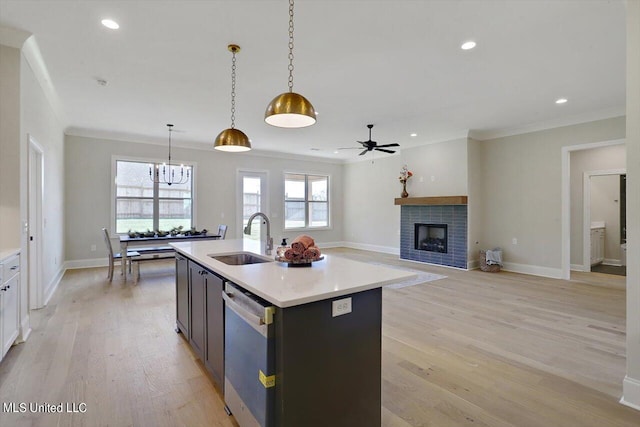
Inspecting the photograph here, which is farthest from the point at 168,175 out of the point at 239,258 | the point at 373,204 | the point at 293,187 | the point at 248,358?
the point at 248,358

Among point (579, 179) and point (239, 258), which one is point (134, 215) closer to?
point (239, 258)

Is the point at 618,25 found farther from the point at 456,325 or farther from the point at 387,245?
the point at 387,245

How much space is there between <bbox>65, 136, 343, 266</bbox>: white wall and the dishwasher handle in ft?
19.7

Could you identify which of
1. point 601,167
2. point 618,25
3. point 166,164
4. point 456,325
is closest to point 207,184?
point 166,164

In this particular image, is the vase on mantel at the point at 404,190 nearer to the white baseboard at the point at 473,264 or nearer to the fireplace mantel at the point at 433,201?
the fireplace mantel at the point at 433,201

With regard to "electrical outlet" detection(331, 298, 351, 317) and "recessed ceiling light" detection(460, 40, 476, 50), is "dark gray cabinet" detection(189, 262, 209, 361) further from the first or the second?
"recessed ceiling light" detection(460, 40, 476, 50)

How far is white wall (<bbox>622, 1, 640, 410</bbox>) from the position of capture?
75.3 inches

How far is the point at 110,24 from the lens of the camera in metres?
2.65

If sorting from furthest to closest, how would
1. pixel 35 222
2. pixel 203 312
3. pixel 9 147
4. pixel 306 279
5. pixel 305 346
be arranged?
pixel 35 222
pixel 9 147
pixel 203 312
pixel 306 279
pixel 305 346

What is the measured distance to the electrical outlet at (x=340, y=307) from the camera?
5.03 feet

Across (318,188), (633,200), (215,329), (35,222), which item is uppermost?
(318,188)

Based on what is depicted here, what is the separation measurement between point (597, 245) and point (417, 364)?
6746 millimetres

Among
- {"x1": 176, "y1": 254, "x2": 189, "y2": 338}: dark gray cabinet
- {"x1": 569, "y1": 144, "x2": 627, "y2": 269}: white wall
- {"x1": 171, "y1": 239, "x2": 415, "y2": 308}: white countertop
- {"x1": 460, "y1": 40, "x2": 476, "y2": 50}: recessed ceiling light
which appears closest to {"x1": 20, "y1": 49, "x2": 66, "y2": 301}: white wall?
{"x1": 176, "y1": 254, "x2": 189, "y2": 338}: dark gray cabinet

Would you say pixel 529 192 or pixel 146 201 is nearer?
pixel 529 192
